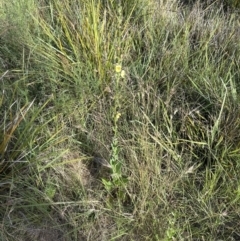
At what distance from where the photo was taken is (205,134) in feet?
6.19

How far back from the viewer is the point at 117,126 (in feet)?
6.18

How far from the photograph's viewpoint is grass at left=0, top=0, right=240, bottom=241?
1632mm

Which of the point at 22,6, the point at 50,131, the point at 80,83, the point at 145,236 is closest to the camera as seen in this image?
the point at 145,236

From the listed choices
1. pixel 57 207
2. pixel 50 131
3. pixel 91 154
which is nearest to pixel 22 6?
pixel 50 131

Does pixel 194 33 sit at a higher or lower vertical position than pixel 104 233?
higher

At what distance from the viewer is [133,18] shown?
2514 mm

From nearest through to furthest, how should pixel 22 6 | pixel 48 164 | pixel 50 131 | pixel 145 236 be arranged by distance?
pixel 145 236 → pixel 48 164 → pixel 50 131 → pixel 22 6

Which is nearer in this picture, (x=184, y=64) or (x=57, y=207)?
(x=57, y=207)

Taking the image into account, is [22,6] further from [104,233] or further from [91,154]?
[104,233]

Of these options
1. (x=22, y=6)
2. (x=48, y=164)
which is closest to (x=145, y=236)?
(x=48, y=164)

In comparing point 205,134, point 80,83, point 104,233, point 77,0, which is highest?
point 77,0

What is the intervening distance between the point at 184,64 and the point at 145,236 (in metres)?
1.00

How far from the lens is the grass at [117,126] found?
5.35 ft

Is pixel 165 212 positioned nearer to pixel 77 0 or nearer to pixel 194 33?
pixel 194 33
